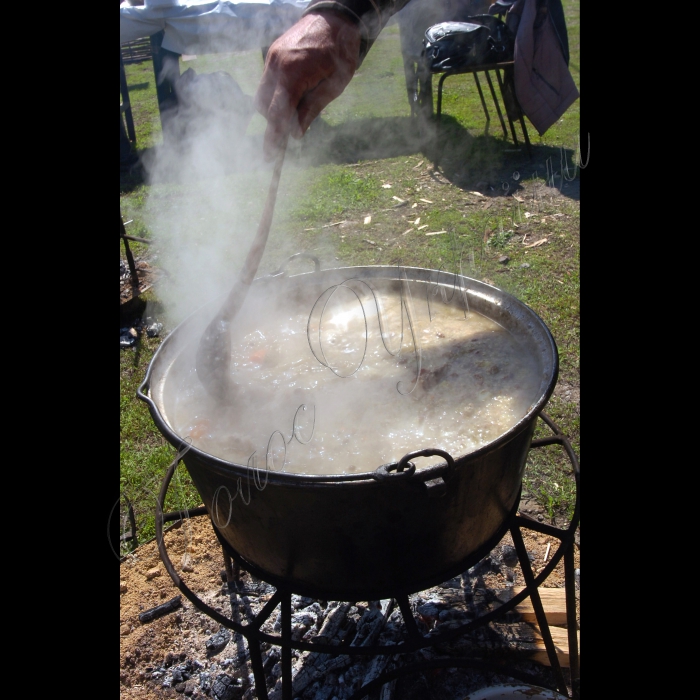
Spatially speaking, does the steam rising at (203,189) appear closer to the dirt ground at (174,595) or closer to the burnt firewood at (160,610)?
the dirt ground at (174,595)

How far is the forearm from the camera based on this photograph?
6.93 ft

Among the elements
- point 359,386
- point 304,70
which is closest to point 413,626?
point 359,386

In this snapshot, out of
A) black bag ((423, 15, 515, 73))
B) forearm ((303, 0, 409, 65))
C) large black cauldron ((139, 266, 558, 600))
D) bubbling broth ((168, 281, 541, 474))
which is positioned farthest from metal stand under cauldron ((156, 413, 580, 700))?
black bag ((423, 15, 515, 73))

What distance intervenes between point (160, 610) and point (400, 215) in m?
4.90

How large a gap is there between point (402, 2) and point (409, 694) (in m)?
2.74

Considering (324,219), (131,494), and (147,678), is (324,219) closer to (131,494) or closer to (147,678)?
(131,494)

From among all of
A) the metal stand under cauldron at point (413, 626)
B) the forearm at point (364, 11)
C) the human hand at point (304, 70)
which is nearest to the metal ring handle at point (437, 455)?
the metal stand under cauldron at point (413, 626)

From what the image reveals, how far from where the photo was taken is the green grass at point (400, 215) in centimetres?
365

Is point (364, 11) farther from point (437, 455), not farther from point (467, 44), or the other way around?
point (467, 44)

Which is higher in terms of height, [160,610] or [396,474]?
[396,474]

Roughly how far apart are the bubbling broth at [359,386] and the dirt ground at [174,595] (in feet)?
3.35

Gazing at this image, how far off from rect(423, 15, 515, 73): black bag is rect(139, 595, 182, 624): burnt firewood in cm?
656

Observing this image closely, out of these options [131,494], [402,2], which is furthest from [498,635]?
[402,2]

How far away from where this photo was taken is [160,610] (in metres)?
2.54
